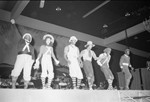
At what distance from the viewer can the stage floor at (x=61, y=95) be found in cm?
271

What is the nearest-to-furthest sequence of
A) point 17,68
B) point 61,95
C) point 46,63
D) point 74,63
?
1. point 61,95
2. point 17,68
3. point 46,63
4. point 74,63

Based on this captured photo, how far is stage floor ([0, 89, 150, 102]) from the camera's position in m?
2.71

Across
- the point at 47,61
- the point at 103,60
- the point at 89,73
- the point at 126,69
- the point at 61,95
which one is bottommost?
the point at 61,95

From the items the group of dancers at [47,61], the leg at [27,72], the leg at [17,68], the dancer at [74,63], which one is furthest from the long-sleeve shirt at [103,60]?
the leg at [17,68]

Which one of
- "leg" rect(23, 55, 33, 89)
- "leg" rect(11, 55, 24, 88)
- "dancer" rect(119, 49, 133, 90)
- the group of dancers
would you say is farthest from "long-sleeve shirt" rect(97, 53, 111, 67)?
"leg" rect(11, 55, 24, 88)

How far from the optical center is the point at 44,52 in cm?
360

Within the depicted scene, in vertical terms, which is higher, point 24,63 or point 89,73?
point 24,63

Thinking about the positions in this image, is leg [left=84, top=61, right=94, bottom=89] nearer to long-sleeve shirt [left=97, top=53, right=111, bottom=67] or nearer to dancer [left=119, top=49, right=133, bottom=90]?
long-sleeve shirt [left=97, top=53, right=111, bottom=67]

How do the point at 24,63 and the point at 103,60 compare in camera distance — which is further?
the point at 103,60

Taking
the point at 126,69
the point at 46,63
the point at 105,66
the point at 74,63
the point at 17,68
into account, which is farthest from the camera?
the point at 126,69

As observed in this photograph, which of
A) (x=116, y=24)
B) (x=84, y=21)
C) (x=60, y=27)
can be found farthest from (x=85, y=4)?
(x=116, y=24)

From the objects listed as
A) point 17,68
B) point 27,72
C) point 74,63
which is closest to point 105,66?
point 74,63

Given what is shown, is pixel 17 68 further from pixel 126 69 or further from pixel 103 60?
pixel 126 69

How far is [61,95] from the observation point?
3.15 meters
